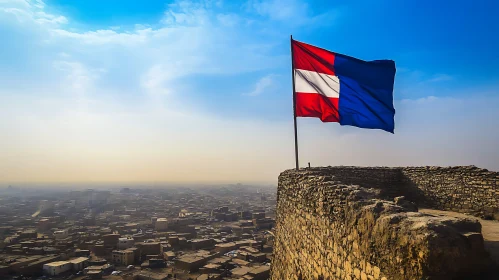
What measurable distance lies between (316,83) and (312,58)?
66cm

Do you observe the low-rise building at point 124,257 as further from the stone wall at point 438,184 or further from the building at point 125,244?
the stone wall at point 438,184

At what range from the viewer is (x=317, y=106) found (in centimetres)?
804

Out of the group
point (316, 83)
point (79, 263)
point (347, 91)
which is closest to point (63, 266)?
point (79, 263)

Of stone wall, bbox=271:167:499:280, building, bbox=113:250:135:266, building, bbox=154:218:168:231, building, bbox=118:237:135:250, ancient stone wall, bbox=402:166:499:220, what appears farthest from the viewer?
building, bbox=154:218:168:231

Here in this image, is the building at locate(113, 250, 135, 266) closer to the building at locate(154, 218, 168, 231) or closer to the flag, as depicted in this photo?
the building at locate(154, 218, 168, 231)

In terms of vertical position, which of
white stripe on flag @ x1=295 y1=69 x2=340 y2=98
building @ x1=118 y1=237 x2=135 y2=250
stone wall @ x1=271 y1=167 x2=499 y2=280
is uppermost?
white stripe on flag @ x1=295 y1=69 x2=340 y2=98

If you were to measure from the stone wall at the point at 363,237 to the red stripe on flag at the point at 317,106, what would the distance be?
1.76 metres

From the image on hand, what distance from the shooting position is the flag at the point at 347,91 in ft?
26.0

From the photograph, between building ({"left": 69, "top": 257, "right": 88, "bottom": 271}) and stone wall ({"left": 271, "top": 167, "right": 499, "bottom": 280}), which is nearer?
stone wall ({"left": 271, "top": 167, "right": 499, "bottom": 280})

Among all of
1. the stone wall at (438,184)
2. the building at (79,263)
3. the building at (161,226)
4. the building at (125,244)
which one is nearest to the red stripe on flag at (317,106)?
the stone wall at (438,184)

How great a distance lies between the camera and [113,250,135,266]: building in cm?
2972

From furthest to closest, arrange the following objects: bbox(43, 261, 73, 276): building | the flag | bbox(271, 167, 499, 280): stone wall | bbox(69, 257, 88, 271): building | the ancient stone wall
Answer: bbox(69, 257, 88, 271): building < bbox(43, 261, 73, 276): building < the ancient stone wall < the flag < bbox(271, 167, 499, 280): stone wall

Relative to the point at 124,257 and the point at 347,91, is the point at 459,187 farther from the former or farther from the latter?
the point at 124,257

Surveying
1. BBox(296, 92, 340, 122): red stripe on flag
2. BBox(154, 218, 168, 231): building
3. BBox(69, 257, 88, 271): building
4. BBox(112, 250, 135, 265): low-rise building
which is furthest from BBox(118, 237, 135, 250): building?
BBox(296, 92, 340, 122): red stripe on flag
